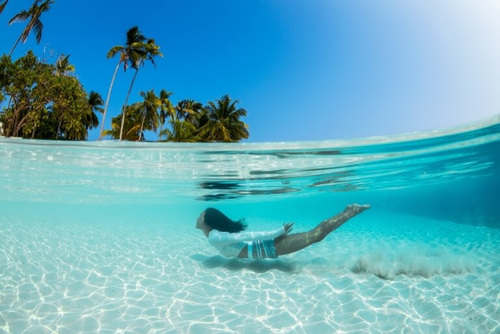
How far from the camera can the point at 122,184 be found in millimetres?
18828

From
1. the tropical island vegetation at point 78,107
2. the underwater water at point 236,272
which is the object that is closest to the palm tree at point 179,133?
the tropical island vegetation at point 78,107

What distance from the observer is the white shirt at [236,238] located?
7789 millimetres

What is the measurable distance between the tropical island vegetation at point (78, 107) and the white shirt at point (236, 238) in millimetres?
22709

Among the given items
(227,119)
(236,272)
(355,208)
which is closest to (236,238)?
(236,272)

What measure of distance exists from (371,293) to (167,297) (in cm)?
A: 486

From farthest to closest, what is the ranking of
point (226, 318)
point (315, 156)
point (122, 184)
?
point (122, 184), point (315, 156), point (226, 318)

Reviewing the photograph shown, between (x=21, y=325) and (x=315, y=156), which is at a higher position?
(x=315, y=156)

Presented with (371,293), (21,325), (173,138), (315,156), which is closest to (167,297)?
(21,325)

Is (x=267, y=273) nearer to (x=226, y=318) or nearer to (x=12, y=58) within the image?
(x=226, y=318)

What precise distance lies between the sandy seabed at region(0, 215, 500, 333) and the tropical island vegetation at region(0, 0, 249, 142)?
18.1m

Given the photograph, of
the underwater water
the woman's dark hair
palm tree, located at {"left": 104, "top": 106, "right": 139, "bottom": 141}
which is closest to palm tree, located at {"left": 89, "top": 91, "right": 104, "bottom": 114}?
palm tree, located at {"left": 104, "top": 106, "right": 139, "bottom": 141}

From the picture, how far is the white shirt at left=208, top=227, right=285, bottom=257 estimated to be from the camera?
25.6ft

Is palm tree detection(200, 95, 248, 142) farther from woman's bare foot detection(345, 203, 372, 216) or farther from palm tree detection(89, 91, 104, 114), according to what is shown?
woman's bare foot detection(345, 203, 372, 216)

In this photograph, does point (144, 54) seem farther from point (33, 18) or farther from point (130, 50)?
point (33, 18)
